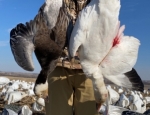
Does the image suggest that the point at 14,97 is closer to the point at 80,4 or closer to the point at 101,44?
the point at 80,4

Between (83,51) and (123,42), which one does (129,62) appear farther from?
(83,51)

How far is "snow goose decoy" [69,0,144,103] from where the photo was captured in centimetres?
173

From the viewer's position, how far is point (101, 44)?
1768mm

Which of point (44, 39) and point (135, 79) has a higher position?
point (44, 39)

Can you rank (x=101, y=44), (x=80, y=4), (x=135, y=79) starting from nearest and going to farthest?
(x=101, y=44) → (x=80, y=4) → (x=135, y=79)

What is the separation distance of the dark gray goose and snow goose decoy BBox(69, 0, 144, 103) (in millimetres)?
79

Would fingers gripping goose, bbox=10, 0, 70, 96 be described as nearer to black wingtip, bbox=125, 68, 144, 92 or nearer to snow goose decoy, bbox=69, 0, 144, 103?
snow goose decoy, bbox=69, 0, 144, 103

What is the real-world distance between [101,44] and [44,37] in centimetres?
→ 33

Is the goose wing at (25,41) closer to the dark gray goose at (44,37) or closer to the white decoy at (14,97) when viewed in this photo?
the dark gray goose at (44,37)

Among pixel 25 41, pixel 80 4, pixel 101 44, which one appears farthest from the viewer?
pixel 80 4

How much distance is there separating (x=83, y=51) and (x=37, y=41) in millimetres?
278

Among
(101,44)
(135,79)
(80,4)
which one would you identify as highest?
(80,4)

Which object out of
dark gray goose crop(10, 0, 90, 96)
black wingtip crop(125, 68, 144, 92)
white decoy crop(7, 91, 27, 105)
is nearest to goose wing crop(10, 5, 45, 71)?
dark gray goose crop(10, 0, 90, 96)

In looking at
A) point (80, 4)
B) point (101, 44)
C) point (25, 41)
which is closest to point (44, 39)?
point (25, 41)
